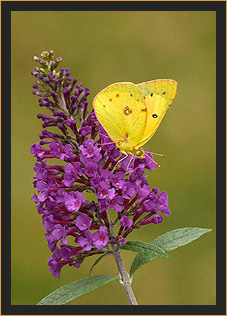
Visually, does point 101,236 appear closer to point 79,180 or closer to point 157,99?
point 79,180

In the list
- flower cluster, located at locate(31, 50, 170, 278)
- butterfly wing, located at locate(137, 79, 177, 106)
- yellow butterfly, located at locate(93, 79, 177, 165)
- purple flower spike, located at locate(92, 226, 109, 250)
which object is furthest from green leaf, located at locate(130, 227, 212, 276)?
butterfly wing, located at locate(137, 79, 177, 106)

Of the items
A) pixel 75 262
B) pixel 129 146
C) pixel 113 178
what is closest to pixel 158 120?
pixel 129 146

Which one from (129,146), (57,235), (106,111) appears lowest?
(57,235)

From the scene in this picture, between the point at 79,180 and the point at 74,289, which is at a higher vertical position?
the point at 79,180

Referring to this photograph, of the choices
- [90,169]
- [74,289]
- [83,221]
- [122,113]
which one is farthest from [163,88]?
[74,289]

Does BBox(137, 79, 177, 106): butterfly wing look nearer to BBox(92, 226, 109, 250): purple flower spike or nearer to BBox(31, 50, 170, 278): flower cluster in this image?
BBox(31, 50, 170, 278): flower cluster

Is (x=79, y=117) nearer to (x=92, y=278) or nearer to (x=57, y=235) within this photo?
(x=57, y=235)
